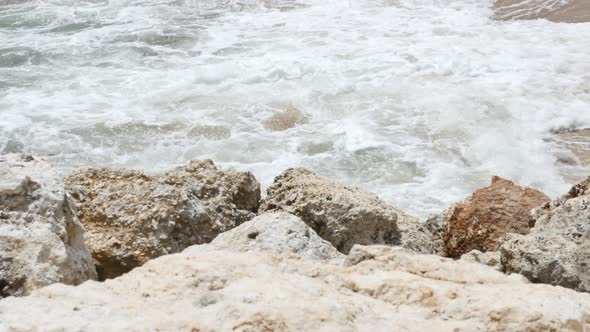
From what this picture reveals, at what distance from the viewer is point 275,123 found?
9.02 m

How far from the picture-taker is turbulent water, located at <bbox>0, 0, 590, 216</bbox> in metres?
8.02

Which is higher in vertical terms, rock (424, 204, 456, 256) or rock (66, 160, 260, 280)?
rock (66, 160, 260, 280)

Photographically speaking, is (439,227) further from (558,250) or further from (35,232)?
(35,232)

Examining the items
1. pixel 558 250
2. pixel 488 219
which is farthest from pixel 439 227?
pixel 558 250

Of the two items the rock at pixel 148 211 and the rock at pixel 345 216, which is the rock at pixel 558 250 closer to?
the rock at pixel 345 216

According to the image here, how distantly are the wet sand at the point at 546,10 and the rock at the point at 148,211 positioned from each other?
1110 centimetres

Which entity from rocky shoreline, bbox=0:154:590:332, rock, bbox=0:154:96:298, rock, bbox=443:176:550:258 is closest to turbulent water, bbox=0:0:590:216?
rock, bbox=443:176:550:258

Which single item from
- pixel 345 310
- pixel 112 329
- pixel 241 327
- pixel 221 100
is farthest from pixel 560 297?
pixel 221 100

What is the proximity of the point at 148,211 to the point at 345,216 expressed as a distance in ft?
4.31

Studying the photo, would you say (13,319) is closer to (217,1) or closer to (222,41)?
(222,41)

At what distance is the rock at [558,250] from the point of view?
302cm

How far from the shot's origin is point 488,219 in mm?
4688

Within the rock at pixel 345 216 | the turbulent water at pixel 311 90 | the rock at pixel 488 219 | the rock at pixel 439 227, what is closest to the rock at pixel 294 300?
the rock at pixel 345 216

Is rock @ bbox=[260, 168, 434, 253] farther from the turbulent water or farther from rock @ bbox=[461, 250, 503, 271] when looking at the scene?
the turbulent water
